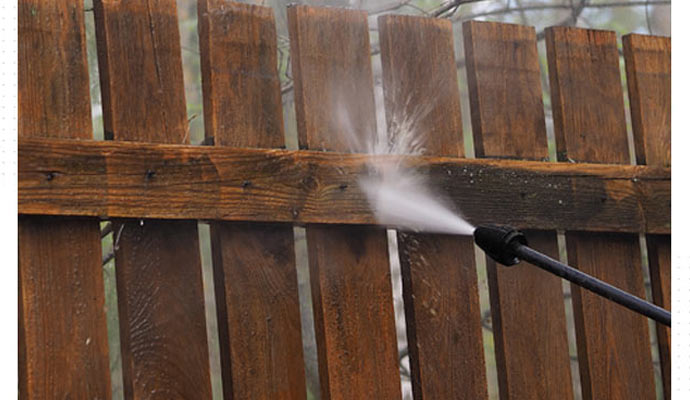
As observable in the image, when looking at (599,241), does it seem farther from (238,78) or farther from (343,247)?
(238,78)

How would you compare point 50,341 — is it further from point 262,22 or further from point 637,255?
point 637,255

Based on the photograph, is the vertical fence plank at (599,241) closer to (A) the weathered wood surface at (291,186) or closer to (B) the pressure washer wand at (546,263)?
(A) the weathered wood surface at (291,186)

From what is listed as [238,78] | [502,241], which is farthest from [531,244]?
[238,78]

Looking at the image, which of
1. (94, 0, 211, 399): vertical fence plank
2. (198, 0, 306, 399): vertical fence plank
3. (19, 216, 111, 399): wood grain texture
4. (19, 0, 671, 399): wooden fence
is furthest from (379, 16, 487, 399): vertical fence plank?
(19, 216, 111, 399): wood grain texture

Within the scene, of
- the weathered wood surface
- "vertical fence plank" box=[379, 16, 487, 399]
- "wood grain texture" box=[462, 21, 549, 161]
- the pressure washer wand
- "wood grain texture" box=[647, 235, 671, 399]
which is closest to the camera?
the pressure washer wand

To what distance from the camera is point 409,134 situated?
61.2 inches

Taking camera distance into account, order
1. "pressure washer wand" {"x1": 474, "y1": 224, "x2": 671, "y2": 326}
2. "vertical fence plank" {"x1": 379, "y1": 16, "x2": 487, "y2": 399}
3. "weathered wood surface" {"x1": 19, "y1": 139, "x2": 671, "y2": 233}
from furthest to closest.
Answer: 1. "vertical fence plank" {"x1": 379, "y1": 16, "x2": 487, "y2": 399}
2. "weathered wood surface" {"x1": 19, "y1": 139, "x2": 671, "y2": 233}
3. "pressure washer wand" {"x1": 474, "y1": 224, "x2": 671, "y2": 326}

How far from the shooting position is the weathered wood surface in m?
1.25

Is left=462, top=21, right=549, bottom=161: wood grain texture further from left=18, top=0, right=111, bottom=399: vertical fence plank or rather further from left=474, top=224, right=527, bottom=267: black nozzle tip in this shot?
left=18, top=0, right=111, bottom=399: vertical fence plank

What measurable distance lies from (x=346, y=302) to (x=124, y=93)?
1.49 feet

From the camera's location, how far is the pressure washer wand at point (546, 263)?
1142mm

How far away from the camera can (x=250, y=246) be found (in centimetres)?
138

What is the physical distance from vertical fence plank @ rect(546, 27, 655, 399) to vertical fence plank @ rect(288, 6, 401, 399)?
1.33 feet

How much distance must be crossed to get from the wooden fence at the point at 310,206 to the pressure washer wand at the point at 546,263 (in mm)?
239
